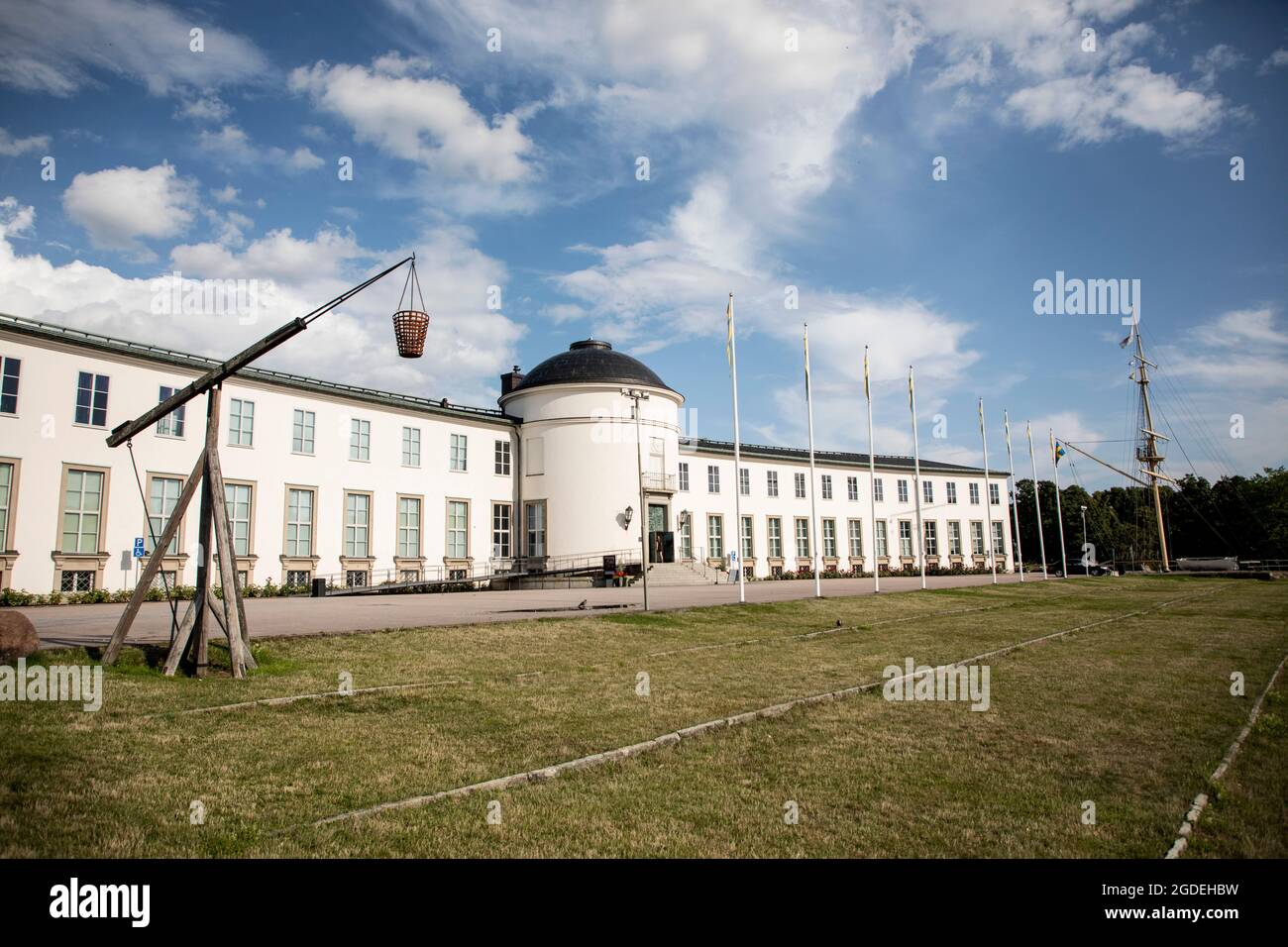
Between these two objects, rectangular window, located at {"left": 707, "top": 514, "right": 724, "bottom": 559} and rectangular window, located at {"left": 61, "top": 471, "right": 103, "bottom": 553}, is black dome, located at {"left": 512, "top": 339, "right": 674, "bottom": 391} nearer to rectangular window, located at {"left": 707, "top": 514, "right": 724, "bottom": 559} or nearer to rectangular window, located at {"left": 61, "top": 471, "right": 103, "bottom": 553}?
rectangular window, located at {"left": 707, "top": 514, "right": 724, "bottom": 559}

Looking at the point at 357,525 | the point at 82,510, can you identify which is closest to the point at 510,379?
the point at 357,525

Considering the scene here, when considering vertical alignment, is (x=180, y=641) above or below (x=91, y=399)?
below

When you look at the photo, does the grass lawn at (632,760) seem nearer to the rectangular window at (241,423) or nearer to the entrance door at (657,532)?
the rectangular window at (241,423)

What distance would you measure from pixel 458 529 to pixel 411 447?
515cm

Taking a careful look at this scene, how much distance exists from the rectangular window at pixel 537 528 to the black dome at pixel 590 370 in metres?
7.23

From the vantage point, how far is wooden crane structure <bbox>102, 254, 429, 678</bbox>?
1109cm

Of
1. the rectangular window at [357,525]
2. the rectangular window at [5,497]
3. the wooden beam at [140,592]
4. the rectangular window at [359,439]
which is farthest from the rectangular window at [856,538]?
the wooden beam at [140,592]

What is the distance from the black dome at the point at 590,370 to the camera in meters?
44.9

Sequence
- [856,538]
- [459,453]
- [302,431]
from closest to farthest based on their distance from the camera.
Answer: [302,431]
[459,453]
[856,538]

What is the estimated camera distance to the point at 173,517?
11.7 meters

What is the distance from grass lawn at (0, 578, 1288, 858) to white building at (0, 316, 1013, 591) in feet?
47.9

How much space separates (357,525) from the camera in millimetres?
36938

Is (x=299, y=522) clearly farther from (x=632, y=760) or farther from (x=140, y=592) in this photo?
(x=632, y=760)
